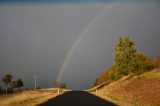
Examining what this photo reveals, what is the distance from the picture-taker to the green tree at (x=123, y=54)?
9744 centimetres

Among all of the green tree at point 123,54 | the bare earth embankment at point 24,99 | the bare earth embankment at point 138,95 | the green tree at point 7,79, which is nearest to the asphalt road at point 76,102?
the bare earth embankment at point 24,99

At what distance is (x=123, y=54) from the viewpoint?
97.9 m

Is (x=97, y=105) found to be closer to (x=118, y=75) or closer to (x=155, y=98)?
(x=155, y=98)

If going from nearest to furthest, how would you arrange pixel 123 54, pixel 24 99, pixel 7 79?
pixel 24 99, pixel 123 54, pixel 7 79

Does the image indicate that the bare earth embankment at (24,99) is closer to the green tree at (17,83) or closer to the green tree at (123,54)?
the green tree at (123,54)

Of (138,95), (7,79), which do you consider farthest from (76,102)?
(7,79)

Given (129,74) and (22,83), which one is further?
(22,83)

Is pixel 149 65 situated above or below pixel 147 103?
above

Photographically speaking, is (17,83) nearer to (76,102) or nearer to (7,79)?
(7,79)

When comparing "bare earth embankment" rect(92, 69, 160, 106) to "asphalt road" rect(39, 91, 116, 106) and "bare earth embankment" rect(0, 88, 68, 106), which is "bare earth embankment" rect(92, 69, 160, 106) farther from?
"bare earth embankment" rect(0, 88, 68, 106)

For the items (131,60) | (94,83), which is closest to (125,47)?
(131,60)

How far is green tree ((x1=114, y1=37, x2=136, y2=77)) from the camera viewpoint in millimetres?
97438

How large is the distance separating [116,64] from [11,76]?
56101 millimetres

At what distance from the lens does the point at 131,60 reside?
320 feet
